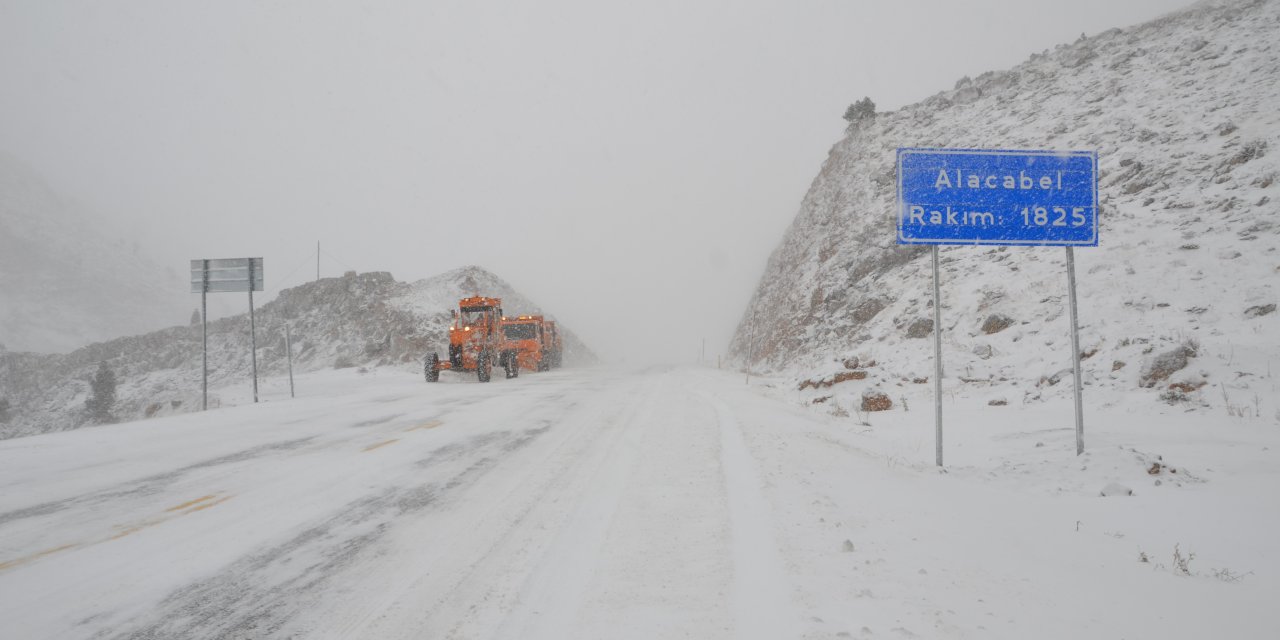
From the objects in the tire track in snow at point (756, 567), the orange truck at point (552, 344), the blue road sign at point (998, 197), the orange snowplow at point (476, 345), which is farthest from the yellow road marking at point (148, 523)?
the orange truck at point (552, 344)

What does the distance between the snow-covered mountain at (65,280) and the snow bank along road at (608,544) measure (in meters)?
121

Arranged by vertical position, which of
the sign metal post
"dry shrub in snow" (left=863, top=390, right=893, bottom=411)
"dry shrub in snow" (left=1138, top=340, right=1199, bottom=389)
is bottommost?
"dry shrub in snow" (left=863, top=390, right=893, bottom=411)

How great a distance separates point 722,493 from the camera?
4820mm

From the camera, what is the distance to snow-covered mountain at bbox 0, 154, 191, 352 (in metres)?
96.1

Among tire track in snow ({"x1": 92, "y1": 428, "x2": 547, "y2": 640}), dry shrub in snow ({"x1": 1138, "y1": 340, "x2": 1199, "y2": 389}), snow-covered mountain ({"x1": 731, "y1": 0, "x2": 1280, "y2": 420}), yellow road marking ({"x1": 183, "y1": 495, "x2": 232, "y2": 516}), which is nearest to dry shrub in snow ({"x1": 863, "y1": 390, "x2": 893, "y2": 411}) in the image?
snow-covered mountain ({"x1": 731, "y1": 0, "x2": 1280, "y2": 420})

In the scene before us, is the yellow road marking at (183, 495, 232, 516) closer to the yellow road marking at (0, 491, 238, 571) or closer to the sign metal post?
the yellow road marking at (0, 491, 238, 571)

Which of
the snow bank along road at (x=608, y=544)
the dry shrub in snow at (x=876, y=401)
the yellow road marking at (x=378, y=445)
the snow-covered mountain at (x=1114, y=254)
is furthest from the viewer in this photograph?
the dry shrub in snow at (x=876, y=401)

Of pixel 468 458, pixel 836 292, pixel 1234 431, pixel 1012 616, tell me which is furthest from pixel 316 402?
pixel 836 292

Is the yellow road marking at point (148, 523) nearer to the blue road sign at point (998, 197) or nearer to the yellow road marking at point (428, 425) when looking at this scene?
the yellow road marking at point (428, 425)

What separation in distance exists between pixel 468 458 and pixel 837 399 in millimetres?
8861

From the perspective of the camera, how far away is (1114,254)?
12.7m

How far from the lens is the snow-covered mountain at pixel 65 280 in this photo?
9612cm

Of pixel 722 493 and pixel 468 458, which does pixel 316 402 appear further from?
pixel 722 493

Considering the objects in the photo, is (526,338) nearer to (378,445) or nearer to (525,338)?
(525,338)
